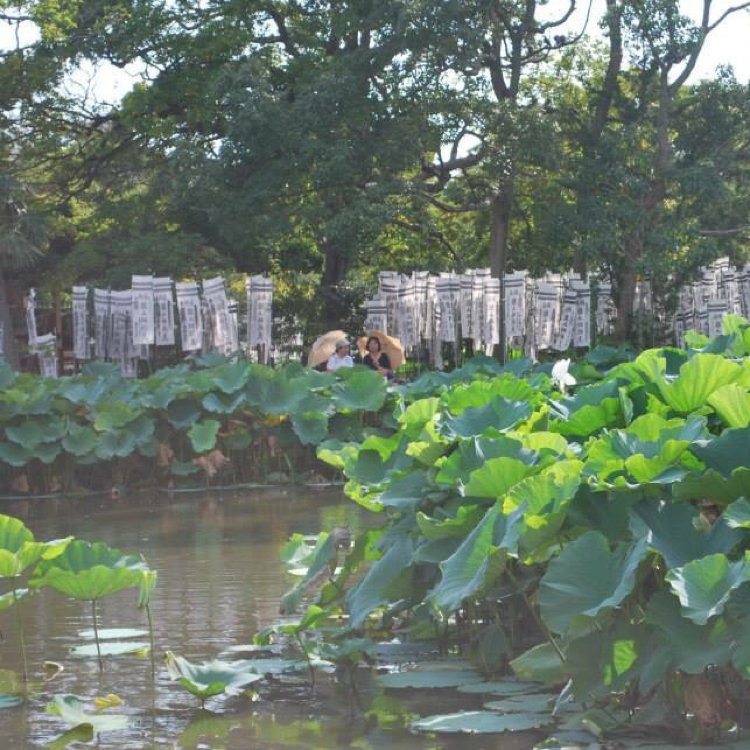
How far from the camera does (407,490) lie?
16.0 feet

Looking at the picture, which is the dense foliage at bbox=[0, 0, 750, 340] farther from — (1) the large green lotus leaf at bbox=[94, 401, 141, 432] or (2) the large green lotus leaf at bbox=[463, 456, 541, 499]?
(2) the large green lotus leaf at bbox=[463, 456, 541, 499]

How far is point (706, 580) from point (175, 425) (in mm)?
9496

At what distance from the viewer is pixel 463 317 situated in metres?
18.2

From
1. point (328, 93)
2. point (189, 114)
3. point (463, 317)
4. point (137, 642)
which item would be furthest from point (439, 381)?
point (189, 114)

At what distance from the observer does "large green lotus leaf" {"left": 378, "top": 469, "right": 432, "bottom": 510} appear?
4793 mm

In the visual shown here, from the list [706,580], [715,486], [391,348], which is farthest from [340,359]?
[706,580]

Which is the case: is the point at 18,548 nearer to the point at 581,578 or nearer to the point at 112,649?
the point at 112,649

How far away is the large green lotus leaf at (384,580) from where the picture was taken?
459 cm

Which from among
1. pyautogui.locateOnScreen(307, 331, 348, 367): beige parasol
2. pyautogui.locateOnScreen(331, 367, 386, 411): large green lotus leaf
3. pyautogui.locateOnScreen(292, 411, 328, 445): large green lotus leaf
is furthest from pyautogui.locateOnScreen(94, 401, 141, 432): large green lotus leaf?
pyautogui.locateOnScreen(307, 331, 348, 367): beige parasol

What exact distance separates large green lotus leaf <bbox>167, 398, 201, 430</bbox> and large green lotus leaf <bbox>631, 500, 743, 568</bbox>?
9.07 metres

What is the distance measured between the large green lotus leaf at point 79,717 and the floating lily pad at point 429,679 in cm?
83

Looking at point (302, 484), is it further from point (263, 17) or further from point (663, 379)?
point (263, 17)

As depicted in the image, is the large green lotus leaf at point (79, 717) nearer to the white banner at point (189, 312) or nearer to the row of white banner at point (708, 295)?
the white banner at point (189, 312)

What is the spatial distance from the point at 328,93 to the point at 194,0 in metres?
4.39
